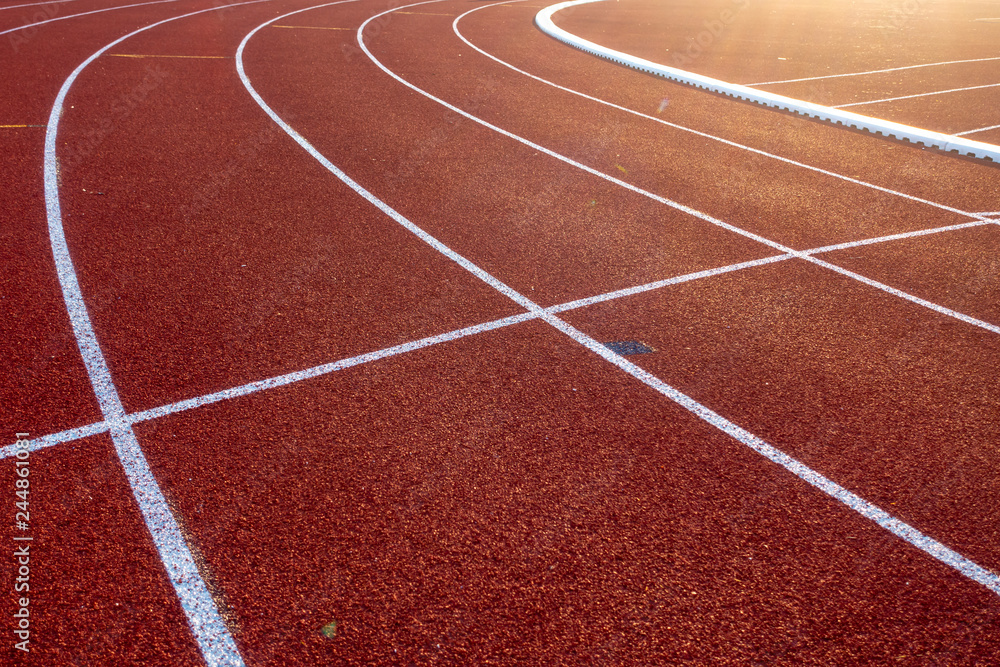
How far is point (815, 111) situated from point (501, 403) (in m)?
9.09

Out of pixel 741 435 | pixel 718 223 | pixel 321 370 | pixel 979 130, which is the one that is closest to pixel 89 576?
pixel 321 370

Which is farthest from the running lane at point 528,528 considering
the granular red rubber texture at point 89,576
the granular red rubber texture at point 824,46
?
the granular red rubber texture at point 824,46

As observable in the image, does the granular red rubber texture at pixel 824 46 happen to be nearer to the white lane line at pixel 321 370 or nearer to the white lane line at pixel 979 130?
the white lane line at pixel 979 130

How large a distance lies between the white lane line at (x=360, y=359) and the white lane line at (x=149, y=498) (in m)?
0.15

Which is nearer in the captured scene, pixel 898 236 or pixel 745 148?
pixel 898 236

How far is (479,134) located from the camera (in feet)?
30.6

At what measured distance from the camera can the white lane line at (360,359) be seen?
3.83 meters

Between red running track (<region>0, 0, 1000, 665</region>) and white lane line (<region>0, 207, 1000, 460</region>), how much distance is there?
0.14 ft

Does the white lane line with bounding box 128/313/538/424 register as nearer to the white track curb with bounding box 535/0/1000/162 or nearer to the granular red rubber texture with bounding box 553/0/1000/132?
the white track curb with bounding box 535/0/1000/162

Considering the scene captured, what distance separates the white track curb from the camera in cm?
947

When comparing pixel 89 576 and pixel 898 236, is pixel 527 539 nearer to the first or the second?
pixel 89 576

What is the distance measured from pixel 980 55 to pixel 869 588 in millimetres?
19679

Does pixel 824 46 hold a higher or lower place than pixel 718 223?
higher

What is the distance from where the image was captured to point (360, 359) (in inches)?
180
